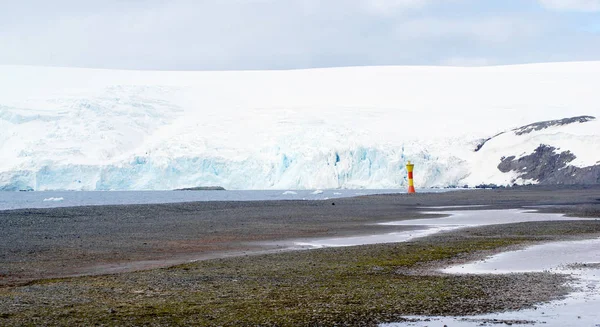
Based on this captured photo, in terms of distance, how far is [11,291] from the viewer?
1005cm

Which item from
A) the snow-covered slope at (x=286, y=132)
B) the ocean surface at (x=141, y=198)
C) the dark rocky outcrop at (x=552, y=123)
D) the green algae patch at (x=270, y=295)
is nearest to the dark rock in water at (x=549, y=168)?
the snow-covered slope at (x=286, y=132)

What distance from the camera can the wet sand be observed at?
45.3 ft

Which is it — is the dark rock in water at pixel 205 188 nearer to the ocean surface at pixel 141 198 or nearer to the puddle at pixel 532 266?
the ocean surface at pixel 141 198

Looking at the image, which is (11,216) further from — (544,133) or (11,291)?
(544,133)

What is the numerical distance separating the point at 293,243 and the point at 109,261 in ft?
14.6

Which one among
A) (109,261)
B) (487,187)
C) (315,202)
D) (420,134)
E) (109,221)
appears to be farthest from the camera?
(420,134)

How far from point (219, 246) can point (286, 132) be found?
138 ft

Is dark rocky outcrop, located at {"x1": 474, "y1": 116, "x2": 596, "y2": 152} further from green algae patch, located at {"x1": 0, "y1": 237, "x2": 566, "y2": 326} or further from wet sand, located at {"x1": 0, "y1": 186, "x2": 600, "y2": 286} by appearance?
green algae patch, located at {"x1": 0, "y1": 237, "x2": 566, "y2": 326}

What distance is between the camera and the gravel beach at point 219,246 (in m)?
9.38

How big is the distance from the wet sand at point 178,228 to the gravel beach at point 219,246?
0.09 feet

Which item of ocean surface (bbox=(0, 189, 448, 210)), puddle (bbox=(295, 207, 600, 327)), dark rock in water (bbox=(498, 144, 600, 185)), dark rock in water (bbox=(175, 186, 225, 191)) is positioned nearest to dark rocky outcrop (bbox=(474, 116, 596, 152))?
dark rock in water (bbox=(498, 144, 600, 185))

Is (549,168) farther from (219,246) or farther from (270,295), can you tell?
(270,295)

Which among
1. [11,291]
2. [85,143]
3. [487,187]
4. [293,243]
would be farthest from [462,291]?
[85,143]

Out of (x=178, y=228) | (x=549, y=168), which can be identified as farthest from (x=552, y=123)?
(x=178, y=228)
